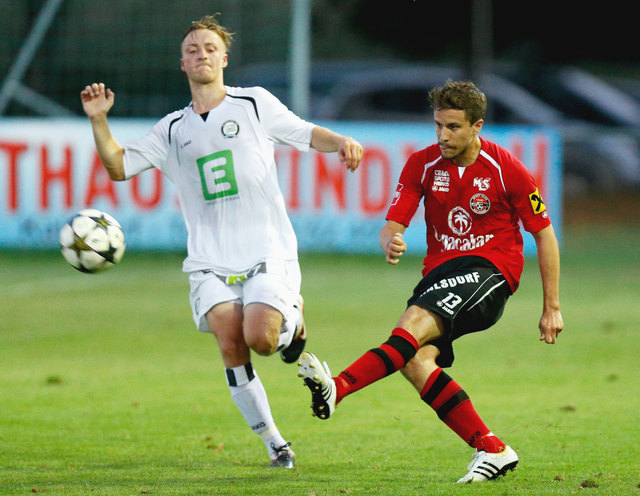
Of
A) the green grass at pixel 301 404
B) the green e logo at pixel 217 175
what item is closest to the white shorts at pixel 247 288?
the green e logo at pixel 217 175

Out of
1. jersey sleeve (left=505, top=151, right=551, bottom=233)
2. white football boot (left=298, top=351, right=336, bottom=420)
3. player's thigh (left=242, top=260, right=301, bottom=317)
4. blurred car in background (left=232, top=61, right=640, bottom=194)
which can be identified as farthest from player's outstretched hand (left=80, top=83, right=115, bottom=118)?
blurred car in background (left=232, top=61, right=640, bottom=194)

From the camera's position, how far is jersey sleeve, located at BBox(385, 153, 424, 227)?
20.7ft

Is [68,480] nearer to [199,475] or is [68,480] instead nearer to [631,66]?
[199,475]

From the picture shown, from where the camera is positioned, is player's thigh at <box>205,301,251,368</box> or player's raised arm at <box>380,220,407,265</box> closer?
player's raised arm at <box>380,220,407,265</box>

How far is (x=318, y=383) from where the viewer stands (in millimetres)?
5605

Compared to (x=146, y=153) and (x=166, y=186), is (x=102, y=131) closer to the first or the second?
(x=146, y=153)

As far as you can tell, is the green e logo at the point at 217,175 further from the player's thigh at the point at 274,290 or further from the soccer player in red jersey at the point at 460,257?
the soccer player in red jersey at the point at 460,257

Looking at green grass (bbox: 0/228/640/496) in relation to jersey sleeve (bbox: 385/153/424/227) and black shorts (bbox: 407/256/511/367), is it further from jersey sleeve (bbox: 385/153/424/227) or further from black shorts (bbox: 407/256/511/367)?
jersey sleeve (bbox: 385/153/424/227)

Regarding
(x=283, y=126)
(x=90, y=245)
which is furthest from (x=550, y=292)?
(x=90, y=245)

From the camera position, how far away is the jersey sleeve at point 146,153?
6793 mm

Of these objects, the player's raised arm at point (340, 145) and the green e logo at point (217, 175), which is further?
the green e logo at point (217, 175)

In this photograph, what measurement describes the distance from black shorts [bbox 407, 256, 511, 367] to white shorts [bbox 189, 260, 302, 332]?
0.71 m

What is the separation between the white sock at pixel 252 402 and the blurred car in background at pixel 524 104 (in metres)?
15.4

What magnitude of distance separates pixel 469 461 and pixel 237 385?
133cm
